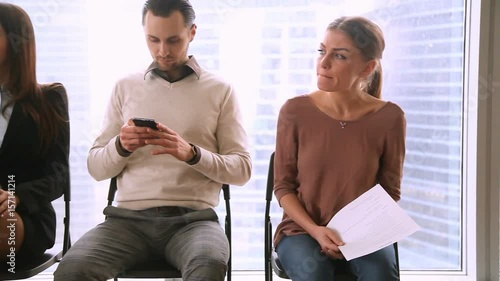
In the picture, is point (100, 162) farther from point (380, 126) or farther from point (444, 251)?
point (444, 251)

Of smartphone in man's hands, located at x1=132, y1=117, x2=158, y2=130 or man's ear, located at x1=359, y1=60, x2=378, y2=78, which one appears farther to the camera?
man's ear, located at x1=359, y1=60, x2=378, y2=78

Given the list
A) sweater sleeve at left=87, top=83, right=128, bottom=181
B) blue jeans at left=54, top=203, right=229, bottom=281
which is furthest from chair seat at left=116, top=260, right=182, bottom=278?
sweater sleeve at left=87, top=83, right=128, bottom=181

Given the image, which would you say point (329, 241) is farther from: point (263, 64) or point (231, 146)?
point (263, 64)

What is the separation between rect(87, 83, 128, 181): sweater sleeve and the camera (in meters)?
1.88

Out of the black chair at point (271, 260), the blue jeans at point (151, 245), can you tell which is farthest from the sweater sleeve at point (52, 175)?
the black chair at point (271, 260)

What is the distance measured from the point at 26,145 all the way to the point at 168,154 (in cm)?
55

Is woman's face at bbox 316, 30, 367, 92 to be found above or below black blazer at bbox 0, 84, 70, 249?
above

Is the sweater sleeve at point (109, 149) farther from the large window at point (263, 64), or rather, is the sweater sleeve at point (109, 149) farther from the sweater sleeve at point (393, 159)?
the sweater sleeve at point (393, 159)

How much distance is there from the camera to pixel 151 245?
1819 mm

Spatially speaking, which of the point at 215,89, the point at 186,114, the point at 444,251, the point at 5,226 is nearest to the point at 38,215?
the point at 5,226

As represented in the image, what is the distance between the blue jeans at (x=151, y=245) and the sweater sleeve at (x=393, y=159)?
634 millimetres

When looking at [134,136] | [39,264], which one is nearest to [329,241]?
[134,136]

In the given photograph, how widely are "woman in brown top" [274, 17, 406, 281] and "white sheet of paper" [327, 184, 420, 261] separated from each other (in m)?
0.07

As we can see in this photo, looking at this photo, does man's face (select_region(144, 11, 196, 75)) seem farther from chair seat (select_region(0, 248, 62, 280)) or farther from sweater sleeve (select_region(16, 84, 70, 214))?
chair seat (select_region(0, 248, 62, 280))
